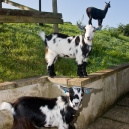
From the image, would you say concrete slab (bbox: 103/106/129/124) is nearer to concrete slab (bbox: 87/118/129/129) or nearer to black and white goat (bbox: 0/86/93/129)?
concrete slab (bbox: 87/118/129/129)

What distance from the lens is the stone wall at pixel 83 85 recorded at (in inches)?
137

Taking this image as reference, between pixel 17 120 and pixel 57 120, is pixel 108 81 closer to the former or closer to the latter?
pixel 57 120

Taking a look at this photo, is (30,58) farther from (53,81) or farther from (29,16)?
(53,81)

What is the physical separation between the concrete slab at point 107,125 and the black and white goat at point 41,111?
1396mm

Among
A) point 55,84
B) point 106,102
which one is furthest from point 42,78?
point 106,102

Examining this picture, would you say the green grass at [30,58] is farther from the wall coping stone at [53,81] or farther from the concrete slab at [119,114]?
the concrete slab at [119,114]

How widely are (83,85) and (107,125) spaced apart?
1134 millimetres

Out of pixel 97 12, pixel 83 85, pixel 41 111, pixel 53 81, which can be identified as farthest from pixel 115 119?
pixel 97 12

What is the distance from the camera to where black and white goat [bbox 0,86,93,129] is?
9.21 ft

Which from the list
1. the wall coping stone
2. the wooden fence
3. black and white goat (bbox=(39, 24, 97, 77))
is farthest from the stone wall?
the wooden fence

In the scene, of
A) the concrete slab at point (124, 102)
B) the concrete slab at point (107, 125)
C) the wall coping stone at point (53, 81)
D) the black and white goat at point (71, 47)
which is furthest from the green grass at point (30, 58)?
the concrete slab at point (107, 125)

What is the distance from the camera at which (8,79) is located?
3.89 m

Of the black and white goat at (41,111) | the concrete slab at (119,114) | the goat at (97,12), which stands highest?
the goat at (97,12)

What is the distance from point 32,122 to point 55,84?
1244 mm
